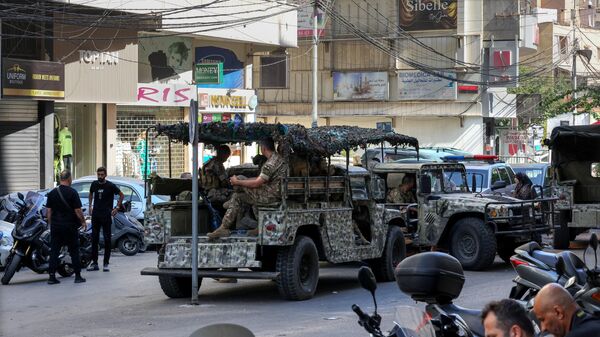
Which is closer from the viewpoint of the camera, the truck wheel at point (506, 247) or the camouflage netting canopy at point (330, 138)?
the camouflage netting canopy at point (330, 138)

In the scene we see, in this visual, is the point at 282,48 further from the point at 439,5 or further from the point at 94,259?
the point at 94,259

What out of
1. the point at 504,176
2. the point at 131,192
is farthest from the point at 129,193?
the point at 504,176

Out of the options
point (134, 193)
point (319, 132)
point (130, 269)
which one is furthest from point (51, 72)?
point (319, 132)

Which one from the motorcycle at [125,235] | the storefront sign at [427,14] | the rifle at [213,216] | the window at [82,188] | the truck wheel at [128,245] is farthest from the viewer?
the storefront sign at [427,14]

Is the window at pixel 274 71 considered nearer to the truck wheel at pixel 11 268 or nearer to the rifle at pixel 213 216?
the truck wheel at pixel 11 268

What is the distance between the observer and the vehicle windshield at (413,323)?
17.0 feet

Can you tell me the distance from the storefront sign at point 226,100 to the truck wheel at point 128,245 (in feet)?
50.1

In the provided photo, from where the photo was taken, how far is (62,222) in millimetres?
16578

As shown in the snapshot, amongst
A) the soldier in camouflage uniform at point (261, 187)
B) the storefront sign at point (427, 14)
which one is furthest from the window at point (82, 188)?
the storefront sign at point (427, 14)

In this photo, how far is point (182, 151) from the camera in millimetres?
36531

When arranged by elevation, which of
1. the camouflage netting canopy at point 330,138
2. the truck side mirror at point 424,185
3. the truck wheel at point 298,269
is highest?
the camouflage netting canopy at point 330,138

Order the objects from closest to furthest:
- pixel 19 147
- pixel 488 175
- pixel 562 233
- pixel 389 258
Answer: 1. pixel 389 258
2. pixel 562 233
3. pixel 488 175
4. pixel 19 147

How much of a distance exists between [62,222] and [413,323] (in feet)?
39.2

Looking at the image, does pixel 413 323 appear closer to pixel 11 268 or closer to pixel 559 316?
pixel 559 316
